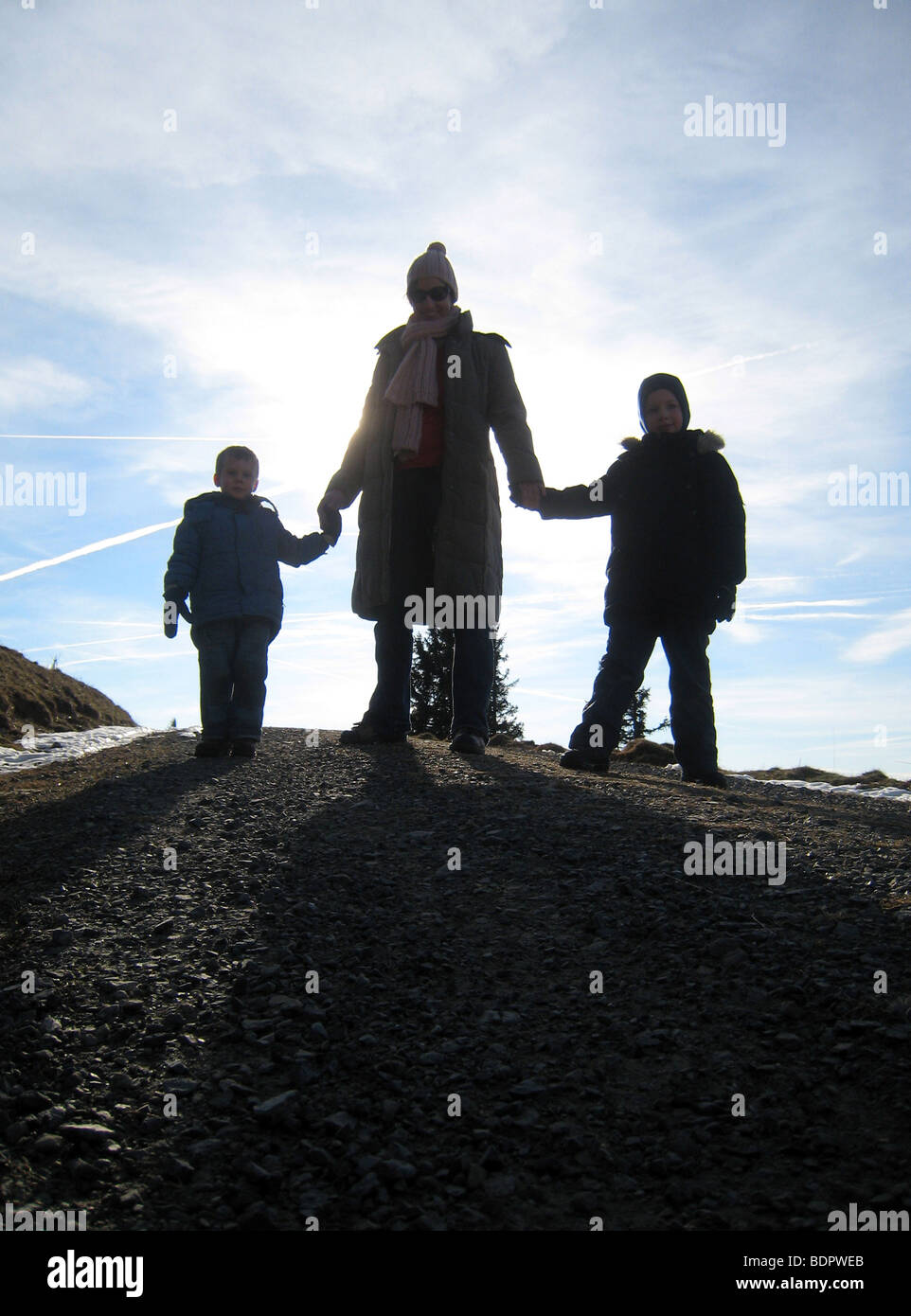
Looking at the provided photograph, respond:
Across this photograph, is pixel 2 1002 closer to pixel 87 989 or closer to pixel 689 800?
pixel 87 989

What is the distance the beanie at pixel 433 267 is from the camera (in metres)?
7.11

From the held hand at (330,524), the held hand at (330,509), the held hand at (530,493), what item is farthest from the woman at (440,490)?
the held hand at (330,524)

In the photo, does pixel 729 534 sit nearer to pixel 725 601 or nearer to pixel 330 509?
pixel 725 601

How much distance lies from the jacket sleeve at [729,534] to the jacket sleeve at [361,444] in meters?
2.52

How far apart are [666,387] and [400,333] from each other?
202cm

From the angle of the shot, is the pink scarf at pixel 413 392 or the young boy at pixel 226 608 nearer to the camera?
the pink scarf at pixel 413 392

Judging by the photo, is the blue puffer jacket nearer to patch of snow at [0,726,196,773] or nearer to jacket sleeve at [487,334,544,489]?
jacket sleeve at [487,334,544,489]

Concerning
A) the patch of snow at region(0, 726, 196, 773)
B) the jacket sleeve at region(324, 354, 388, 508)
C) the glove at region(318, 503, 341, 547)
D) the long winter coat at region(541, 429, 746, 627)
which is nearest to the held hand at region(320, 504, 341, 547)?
the glove at region(318, 503, 341, 547)

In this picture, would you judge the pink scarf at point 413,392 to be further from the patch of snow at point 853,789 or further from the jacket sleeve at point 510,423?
the patch of snow at point 853,789

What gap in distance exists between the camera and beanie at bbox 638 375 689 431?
7168 millimetres

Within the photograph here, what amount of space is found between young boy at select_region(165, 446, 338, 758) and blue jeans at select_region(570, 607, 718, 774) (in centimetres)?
242

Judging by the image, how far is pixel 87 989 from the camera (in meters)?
3.00

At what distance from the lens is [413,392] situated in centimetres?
683

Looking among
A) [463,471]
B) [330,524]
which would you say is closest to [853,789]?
[463,471]
